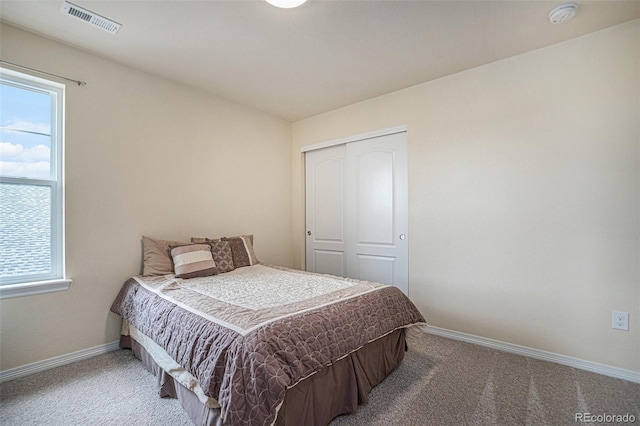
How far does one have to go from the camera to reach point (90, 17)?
2074 millimetres

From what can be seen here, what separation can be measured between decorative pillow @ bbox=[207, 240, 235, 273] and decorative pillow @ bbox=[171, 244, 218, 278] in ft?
0.23

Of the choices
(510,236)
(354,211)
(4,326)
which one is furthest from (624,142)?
(4,326)

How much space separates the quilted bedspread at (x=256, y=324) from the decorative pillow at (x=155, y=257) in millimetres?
96

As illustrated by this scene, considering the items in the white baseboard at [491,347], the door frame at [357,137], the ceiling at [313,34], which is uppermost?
the ceiling at [313,34]

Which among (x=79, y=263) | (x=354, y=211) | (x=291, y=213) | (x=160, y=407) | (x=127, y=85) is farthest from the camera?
(x=291, y=213)

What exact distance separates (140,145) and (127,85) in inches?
20.9

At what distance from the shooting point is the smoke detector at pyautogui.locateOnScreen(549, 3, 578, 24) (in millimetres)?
1945

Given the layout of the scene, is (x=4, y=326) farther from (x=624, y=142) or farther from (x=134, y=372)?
(x=624, y=142)

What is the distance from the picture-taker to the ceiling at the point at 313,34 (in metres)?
1.98

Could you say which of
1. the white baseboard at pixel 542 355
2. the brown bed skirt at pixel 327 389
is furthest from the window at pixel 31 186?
the white baseboard at pixel 542 355

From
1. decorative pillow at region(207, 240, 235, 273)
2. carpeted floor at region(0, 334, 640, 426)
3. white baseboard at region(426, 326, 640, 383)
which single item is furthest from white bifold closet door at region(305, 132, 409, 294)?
decorative pillow at region(207, 240, 235, 273)

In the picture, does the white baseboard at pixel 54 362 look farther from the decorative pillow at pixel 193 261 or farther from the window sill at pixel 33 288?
the decorative pillow at pixel 193 261

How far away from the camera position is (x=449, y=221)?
291 cm

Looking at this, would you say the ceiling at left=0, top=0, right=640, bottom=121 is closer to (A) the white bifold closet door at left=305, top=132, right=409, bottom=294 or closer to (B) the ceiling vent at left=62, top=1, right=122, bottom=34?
(B) the ceiling vent at left=62, top=1, right=122, bottom=34
